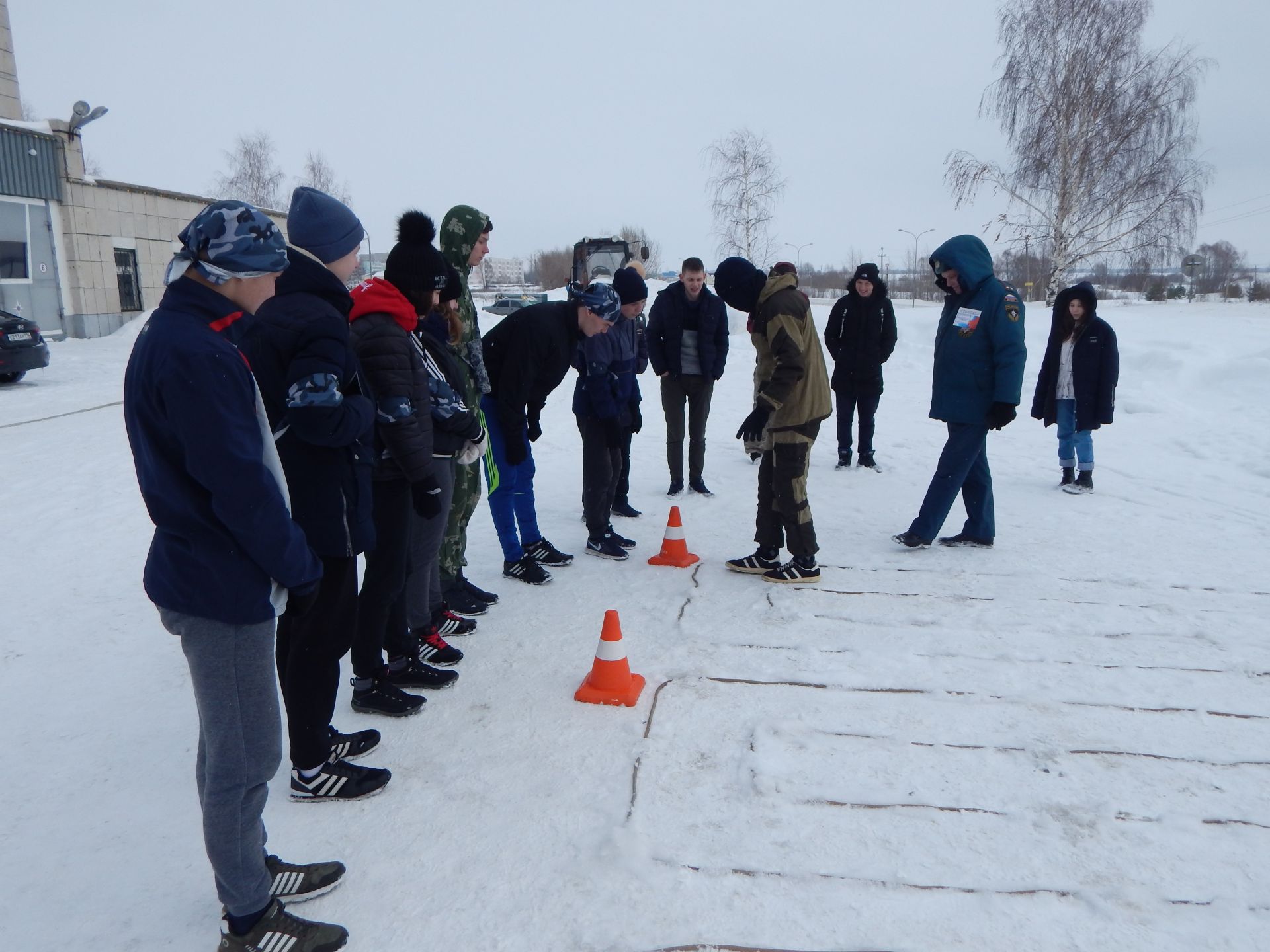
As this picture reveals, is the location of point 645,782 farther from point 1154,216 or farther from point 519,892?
point 1154,216

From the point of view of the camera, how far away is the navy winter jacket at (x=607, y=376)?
4.88 metres

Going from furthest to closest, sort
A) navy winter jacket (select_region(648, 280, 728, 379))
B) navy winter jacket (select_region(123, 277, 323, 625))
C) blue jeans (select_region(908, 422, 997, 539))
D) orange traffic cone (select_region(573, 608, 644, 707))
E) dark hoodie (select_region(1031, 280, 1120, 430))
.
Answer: dark hoodie (select_region(1031, 280, 1120, 430)), navy winter jacket (select_region(648, 280, 728, 379)), blue jeans (select_region(908, 422, 997, 539)), orange traffic cone (select_region(573, 608, 644, 707)), navy winter jacket (select_region(123, 277, 323, 625))

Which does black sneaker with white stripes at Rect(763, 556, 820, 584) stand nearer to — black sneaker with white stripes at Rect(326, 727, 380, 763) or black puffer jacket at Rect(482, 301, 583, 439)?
black puffer jacket at Rect(482, 301, 583, 439)

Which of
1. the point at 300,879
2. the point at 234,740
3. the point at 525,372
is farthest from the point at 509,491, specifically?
the point at 234,740

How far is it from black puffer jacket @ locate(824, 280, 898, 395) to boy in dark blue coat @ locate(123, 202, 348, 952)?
19.6 ft

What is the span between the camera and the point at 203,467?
1.71 m

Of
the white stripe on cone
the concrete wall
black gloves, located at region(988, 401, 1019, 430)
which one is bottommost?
the white stripe on cone

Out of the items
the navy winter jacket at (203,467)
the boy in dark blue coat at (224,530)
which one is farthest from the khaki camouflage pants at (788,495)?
the navy winter jacket at (203,467)

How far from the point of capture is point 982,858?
231 centimetres

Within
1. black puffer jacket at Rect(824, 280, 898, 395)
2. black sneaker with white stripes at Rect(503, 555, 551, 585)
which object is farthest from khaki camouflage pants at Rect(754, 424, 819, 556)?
black puffer jacket at Rect(824, 280, 898, 395)

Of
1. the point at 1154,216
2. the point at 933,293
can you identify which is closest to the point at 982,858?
the point at 1154,216

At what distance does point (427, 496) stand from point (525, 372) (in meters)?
1.35

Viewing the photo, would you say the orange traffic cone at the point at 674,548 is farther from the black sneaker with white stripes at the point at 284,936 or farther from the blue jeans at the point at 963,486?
the black sneaker with white stripes at the point at 284,936

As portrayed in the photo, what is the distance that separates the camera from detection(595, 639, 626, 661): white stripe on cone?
10.6ft
